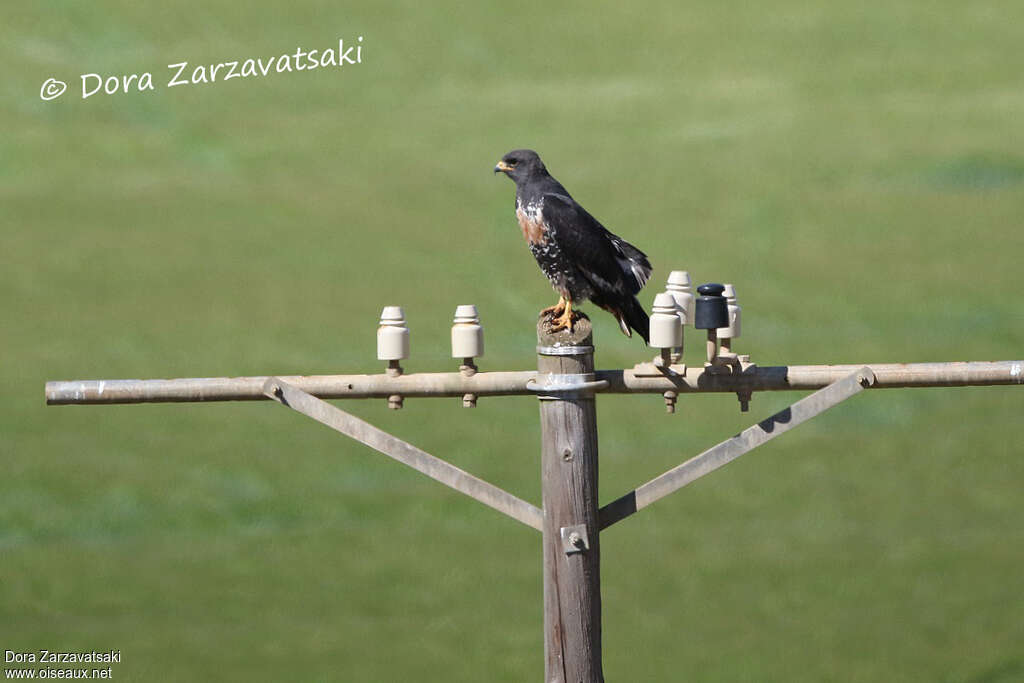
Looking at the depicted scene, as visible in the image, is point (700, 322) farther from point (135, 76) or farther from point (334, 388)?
point (135, 76)

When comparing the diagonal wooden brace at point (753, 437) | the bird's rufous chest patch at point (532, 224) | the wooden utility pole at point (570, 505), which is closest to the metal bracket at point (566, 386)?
the wooden utility pole at point (570, 505)

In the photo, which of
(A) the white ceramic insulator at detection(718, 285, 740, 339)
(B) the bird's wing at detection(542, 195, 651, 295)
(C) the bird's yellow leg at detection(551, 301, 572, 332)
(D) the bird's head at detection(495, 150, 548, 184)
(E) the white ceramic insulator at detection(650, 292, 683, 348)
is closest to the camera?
(E) the white ceramic insulator at detection(650, 292, 683, 348)

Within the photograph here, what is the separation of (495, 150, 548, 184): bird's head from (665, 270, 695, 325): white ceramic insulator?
2.80 ft

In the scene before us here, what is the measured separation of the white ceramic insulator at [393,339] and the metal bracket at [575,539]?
945 millimetres

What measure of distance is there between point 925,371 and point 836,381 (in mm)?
335

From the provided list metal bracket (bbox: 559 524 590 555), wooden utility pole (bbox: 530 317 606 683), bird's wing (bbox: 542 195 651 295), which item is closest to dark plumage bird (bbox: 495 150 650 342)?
bird's wing (bbox: 542 195 651 295)

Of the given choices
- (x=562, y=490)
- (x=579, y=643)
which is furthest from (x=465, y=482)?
(x=579, y=643)

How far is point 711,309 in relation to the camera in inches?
210

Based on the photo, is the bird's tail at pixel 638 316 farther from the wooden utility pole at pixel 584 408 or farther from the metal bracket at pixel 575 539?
the metal bracket at pixel 575 539

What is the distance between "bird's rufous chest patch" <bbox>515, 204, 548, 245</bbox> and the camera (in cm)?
602

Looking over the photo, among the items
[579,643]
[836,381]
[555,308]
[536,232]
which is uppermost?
[536,232]

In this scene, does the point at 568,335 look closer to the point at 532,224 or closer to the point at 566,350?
the point at 566,350

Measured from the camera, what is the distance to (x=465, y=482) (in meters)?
5.51

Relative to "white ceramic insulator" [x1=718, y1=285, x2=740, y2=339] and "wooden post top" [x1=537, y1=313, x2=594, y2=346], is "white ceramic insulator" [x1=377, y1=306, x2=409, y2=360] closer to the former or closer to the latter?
"wooden post top" [x1=537, y1=313, x2=594, y2=346]
